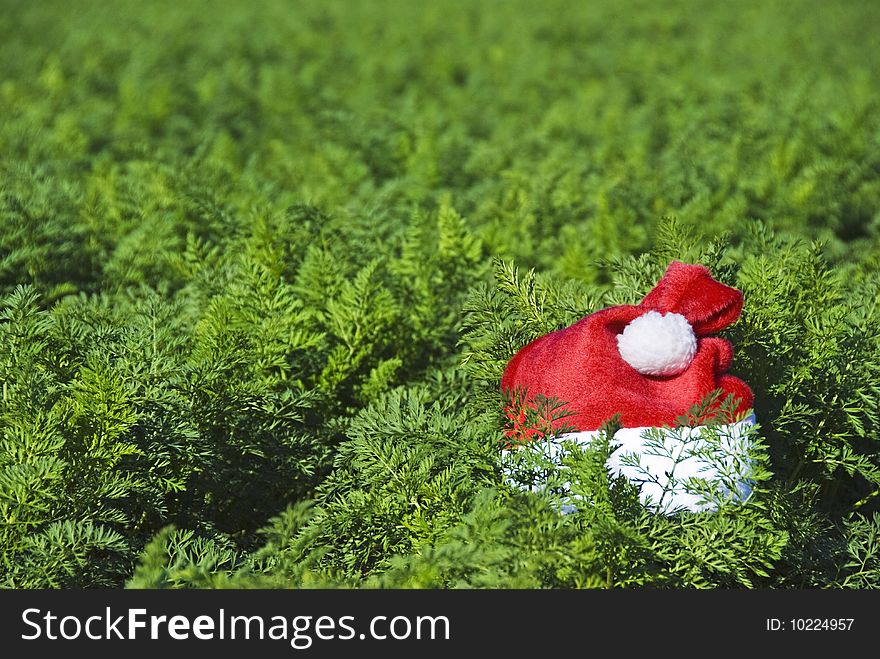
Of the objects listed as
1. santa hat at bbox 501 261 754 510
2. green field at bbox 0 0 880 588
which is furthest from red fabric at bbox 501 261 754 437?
green field at bbox 0 0 880 588

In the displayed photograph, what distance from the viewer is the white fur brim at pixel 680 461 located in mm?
2088

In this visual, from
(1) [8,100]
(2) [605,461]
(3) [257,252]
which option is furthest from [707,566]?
(1) [8,100]

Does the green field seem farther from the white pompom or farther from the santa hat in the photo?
the white pompom

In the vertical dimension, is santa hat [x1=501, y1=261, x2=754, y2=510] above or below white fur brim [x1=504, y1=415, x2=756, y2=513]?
above

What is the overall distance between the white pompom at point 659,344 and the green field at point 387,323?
0.28 metres

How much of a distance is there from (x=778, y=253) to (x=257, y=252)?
1.59 m

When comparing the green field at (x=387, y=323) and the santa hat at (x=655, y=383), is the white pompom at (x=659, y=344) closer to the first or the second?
the santa hat at (x=655, y=383)

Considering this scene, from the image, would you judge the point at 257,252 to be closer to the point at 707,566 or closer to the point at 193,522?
the point at 193,522

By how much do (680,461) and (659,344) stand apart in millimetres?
246

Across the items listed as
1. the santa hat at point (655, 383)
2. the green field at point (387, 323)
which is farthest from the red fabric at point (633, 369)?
the green field at point (387, 323)

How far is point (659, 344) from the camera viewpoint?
2.20m

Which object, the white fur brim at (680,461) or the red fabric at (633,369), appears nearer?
the white fur brim at (680,461)

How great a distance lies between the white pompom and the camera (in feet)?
7.23

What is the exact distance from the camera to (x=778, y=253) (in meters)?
2.98
